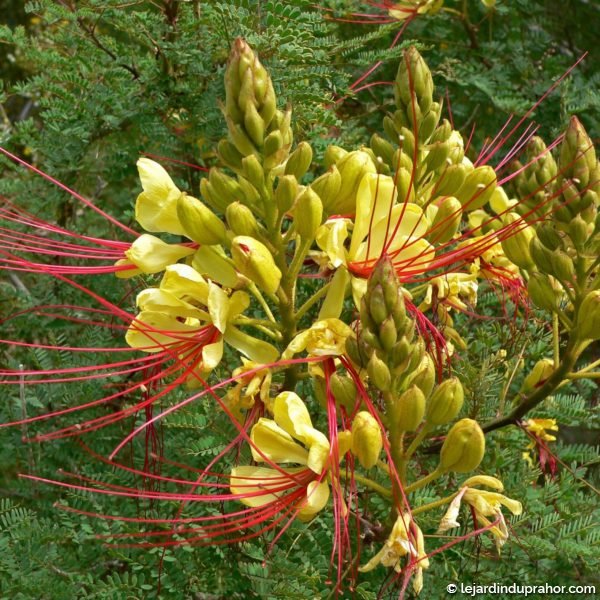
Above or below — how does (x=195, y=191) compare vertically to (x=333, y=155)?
below

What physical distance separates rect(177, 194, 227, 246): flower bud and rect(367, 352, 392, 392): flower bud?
0.45 meters

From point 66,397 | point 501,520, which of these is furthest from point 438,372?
point 66,397

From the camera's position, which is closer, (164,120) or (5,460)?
(5,460)

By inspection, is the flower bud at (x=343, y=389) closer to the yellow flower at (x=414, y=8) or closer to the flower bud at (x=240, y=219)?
the flower bud at (x=240, y=219)

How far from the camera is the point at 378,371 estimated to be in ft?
4.83

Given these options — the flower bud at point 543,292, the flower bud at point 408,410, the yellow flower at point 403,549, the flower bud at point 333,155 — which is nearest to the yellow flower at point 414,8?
the flower bud at point 333,155

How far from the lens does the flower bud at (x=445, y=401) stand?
158 cm

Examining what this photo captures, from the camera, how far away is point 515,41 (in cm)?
350

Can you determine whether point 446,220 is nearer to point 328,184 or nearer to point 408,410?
point 328,184

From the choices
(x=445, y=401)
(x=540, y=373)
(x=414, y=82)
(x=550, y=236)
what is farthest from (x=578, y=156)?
(x=445, y=401)

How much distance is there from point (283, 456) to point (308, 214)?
49cm

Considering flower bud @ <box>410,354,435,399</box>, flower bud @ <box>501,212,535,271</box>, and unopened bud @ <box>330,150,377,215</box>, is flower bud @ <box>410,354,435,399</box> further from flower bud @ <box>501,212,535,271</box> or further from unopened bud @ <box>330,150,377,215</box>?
flower bud @ <box>501,212,535,271</box>

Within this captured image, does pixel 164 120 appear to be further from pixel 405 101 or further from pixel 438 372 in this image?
pixel 438 372

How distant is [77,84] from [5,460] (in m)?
1.21
